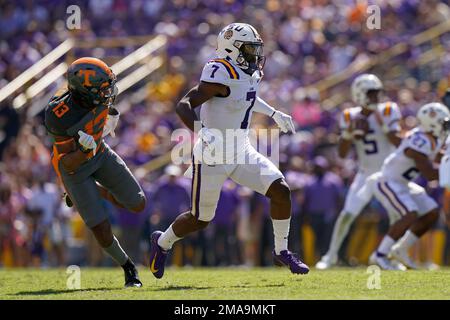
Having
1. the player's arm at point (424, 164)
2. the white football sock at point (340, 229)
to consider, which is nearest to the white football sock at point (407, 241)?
the player's arm at point (424, 164)

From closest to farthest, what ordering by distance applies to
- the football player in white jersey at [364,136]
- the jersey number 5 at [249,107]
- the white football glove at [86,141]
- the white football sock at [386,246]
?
the white football glove at [86,141] < the jersey number 5 at [249,107] < the white football sock at [386,246] < the football player in white jersey at [364,136]

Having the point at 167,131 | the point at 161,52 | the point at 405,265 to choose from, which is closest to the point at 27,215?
the point at 167,131

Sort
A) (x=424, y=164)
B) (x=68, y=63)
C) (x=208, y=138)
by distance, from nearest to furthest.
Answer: (x=208, y=138)
(x=424, y=164)
(x=68, y=63)

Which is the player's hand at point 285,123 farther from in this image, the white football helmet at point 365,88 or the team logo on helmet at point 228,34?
the white football helmet at point 365,88

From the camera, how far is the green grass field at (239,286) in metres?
6.68

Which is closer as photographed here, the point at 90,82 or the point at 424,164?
the point at 90,82

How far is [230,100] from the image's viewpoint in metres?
7.50

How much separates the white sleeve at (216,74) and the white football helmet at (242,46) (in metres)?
0.19

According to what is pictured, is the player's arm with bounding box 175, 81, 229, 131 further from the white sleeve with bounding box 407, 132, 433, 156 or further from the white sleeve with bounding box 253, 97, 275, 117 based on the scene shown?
the white sleeve with bounding box 407, 132, 433, 156

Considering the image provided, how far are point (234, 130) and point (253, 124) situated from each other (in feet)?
22.7

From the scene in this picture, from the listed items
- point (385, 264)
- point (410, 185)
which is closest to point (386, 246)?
point (385, 264)

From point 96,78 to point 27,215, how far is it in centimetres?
701

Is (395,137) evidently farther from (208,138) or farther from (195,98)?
(208,138)

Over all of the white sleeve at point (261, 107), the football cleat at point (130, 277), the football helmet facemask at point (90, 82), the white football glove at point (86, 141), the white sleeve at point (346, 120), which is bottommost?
the football cleat at point (130, 277)
